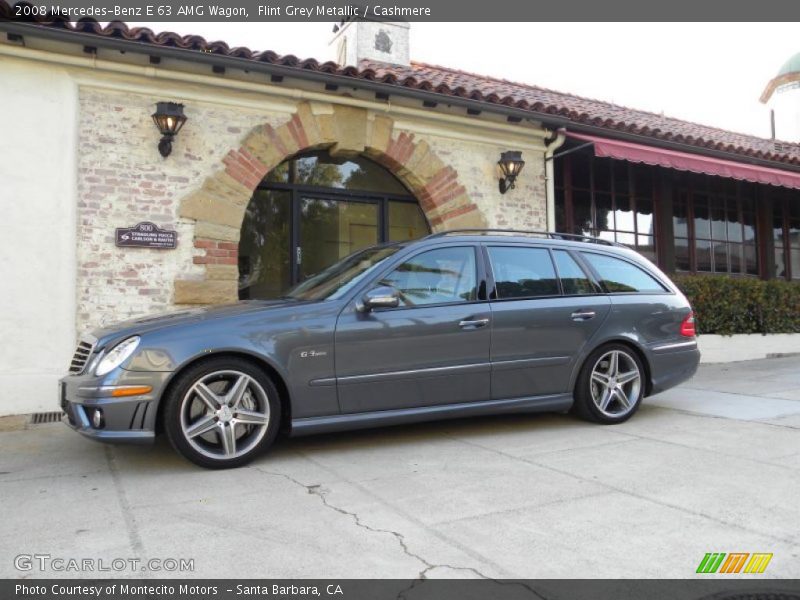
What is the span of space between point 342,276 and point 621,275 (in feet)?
8.20

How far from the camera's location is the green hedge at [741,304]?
10.2 meters

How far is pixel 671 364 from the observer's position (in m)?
5.70

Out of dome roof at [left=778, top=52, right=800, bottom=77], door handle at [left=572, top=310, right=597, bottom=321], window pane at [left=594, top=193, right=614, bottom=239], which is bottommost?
→ door handle at [left=572, top=310, right=597, bottom=321]

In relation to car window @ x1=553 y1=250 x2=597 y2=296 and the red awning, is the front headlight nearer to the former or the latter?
car window @ x1=553 y1=250 x2=597 y2=296

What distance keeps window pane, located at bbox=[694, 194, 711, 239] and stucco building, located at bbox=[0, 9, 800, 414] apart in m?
1.38

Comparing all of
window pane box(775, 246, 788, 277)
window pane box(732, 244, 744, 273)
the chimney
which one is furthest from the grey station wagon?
window pane box(775, 246, 788, 277)

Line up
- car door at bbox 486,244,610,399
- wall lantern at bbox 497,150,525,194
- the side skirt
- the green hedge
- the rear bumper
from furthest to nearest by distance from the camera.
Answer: the green hedge
wall lantern at bbox 497,150,525,194
the rear bumper
car door at bbox 486,244,610,399
the side skirt

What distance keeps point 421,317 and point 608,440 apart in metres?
1.66

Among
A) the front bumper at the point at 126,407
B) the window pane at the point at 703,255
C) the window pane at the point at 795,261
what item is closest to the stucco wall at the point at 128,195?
the front bumper at the point at 126,407

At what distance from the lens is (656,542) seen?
2.93m

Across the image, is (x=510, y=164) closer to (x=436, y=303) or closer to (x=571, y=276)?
(x=571, y=276)

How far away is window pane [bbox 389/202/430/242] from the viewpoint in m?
8.90

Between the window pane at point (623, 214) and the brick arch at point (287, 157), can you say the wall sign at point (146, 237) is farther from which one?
the window pane at point (623, 214)
